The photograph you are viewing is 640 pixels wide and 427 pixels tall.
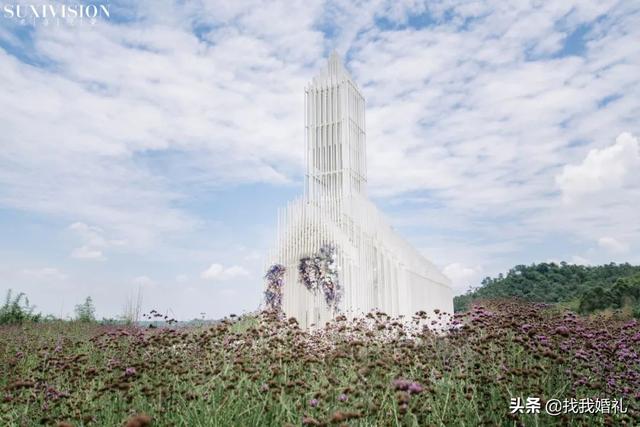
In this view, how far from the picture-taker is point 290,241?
14109mm

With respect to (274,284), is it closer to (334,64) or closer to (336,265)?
(336,265)

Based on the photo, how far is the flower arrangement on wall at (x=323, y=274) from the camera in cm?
1362

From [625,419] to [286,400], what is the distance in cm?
209

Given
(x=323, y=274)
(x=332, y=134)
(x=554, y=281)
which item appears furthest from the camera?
(x=554, y=281)

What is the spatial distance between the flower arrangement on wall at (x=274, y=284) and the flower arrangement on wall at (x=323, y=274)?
561 mm

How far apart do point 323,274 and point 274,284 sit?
1.33 meters

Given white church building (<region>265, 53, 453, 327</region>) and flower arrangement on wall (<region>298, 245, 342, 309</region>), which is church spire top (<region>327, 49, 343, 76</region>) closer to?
white church building (<region>265, 53, 453, 327</region>)

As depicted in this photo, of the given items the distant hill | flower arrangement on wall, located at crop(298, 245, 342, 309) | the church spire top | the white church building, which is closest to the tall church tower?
the church spire top

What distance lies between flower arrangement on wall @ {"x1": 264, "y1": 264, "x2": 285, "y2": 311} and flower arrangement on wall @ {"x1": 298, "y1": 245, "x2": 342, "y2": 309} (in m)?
0.56

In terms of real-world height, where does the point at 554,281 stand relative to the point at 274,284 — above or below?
above

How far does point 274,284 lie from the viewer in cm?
1384

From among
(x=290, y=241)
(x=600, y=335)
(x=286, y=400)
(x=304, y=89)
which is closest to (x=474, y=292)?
(x=304, y=89)

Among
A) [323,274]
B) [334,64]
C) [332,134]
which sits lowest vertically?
[323,274]

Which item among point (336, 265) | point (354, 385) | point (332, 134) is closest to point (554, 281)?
point (332, 134)
